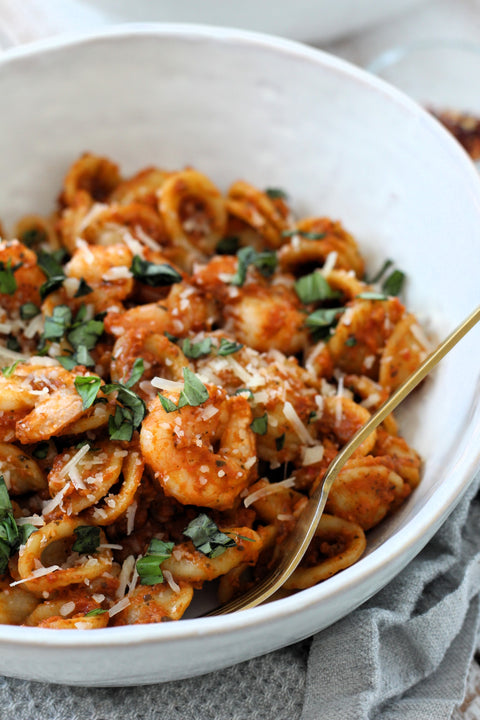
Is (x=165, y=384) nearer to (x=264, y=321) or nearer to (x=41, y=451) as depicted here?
(x=41, y=451)

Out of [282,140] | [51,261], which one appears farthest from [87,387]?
[282,140]

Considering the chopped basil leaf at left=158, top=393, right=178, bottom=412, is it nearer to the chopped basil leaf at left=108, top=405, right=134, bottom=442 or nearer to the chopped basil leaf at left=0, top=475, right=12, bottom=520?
the chopped basil leaf at left=108, top=405, right=134, bottom=442

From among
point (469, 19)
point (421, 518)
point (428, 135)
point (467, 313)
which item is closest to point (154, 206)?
point (428, 135)

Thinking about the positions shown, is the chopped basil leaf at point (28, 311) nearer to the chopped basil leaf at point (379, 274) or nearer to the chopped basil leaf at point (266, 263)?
the chopped basil leaf at point (266, 263)

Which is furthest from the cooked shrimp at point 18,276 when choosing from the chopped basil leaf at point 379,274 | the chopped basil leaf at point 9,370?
the chopped basil leaf at point 379,274

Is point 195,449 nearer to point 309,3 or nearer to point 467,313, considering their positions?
point 467,313

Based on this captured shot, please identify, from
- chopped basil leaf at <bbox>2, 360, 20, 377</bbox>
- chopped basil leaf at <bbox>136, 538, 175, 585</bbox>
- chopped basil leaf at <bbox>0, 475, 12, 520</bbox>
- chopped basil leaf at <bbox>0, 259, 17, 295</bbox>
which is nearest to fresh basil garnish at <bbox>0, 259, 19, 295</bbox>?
chopped basil leaf at <bbox>0, 259, 17, 295</bbox>
